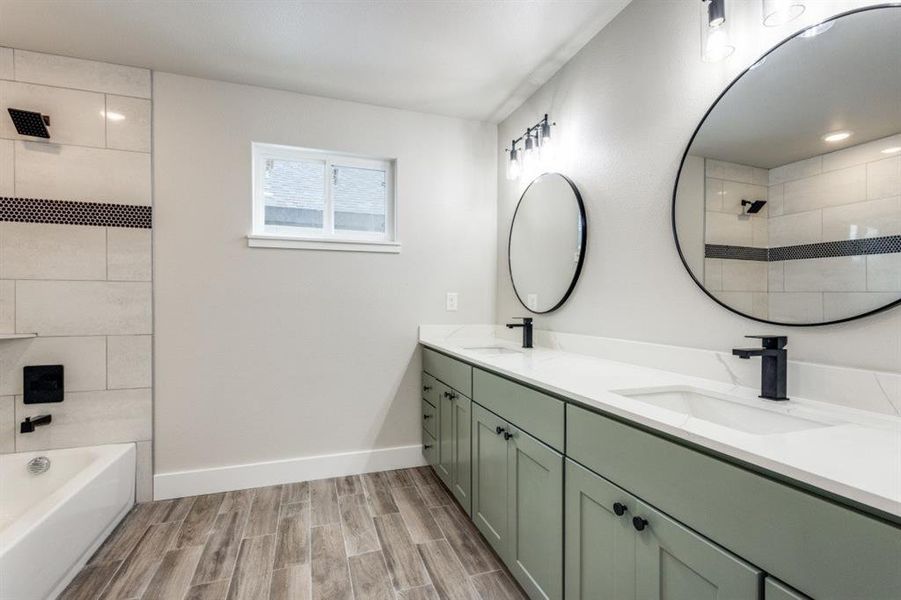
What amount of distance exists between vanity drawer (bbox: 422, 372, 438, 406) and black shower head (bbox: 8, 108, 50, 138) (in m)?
2.42

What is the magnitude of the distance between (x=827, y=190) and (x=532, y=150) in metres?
1.48

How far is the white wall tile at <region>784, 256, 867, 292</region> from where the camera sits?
3.36 feet

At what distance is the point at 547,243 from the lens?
2.30 meters

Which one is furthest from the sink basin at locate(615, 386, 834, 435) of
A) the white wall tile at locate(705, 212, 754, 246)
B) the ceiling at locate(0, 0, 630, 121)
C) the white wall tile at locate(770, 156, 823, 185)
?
the ceiling at locate(0, 0, 630, 121)

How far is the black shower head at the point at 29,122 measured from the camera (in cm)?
202

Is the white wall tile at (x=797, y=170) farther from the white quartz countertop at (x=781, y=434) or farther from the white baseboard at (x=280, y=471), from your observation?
the white baseboard at (x=280, y=471)

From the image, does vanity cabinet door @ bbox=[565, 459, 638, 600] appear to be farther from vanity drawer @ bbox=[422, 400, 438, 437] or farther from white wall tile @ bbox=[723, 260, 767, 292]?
vanity drawer @ bbox=[422, 400, 438, 437]

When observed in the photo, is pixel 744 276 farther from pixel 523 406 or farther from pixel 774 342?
pixel 523 406

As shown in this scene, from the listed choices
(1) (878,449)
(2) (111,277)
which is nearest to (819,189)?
(1) (878,449)

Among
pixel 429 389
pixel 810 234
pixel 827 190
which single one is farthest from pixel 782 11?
pixel 429 389

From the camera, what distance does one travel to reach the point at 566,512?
1.24 metres

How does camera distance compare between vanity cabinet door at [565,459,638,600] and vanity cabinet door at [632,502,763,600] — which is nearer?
vanity cabinet door at [632,502,763,600]

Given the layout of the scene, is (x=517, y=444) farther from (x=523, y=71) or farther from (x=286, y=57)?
(x=286, y=57)

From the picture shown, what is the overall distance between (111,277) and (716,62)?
2953 mm
